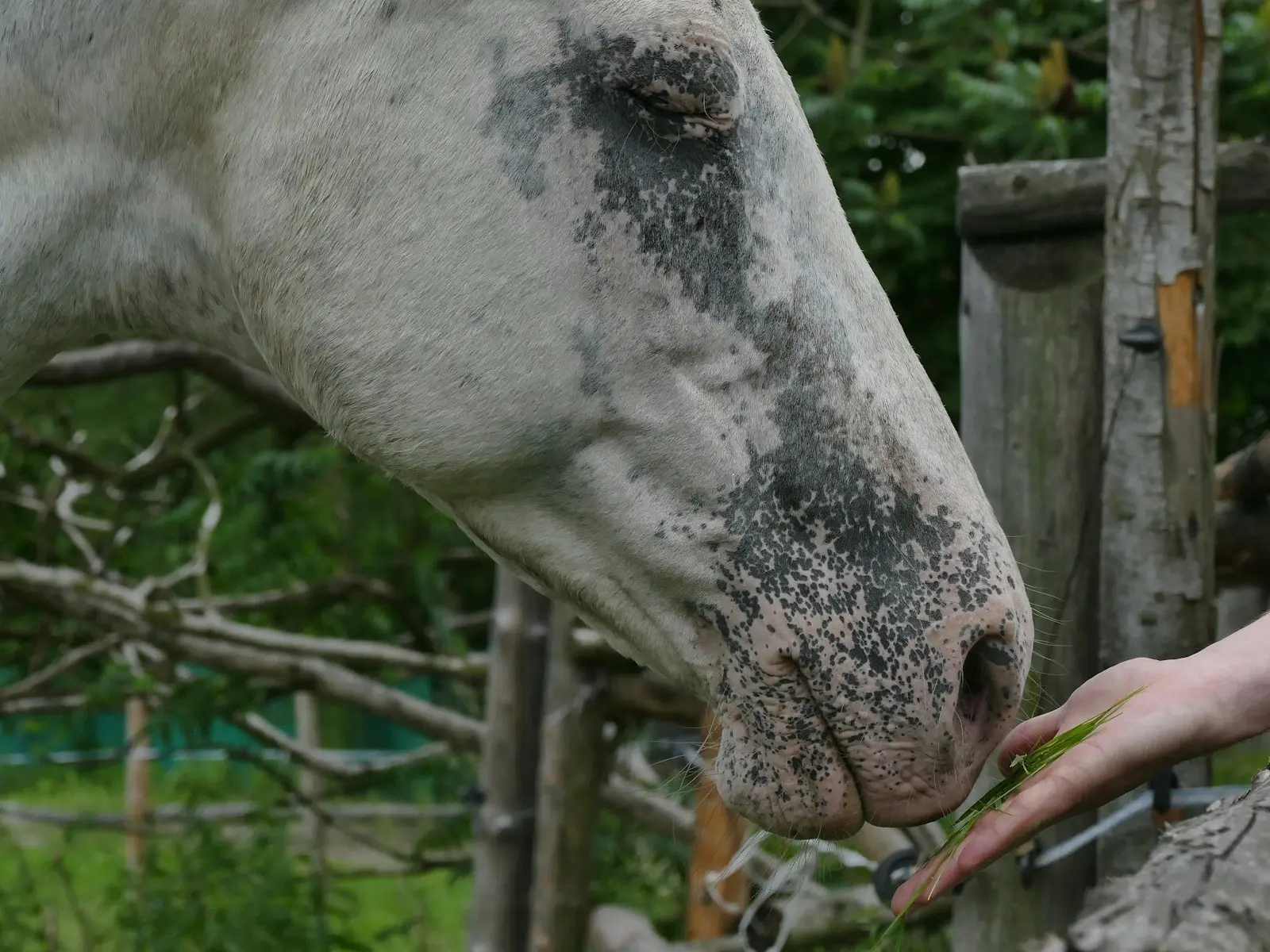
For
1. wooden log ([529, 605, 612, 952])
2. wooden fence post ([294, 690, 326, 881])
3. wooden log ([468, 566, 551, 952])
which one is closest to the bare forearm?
wooden log ([529, 605, 612, 952])

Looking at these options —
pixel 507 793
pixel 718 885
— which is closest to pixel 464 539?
pixel 507 793

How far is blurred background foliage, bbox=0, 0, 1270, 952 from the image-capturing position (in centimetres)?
349

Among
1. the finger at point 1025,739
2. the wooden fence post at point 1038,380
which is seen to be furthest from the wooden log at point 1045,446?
the finger at point 1025,739

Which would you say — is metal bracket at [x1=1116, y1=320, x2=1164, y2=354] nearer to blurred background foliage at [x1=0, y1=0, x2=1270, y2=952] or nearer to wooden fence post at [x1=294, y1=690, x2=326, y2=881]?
blurred background foliage at [x1=0, y1=0, x2=1270, y2=952]

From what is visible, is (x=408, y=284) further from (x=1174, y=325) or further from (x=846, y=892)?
(x=846, y=892)

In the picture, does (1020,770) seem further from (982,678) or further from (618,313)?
(618,313)

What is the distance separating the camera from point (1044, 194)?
8.11ft

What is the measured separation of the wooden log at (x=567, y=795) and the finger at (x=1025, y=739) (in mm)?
2121

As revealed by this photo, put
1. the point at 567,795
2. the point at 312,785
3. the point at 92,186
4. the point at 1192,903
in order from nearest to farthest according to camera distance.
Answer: the point at 1192,903 → the point at 92,186 → the point at 567,795 → the point at 312,785

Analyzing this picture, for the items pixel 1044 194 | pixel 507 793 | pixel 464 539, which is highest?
pixel 1044 194

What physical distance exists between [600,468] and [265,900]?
2856mm

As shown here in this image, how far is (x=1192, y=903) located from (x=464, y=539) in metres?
4.47

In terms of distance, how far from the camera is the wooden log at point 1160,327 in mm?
2299

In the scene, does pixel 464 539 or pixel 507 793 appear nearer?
pixel 507 793
